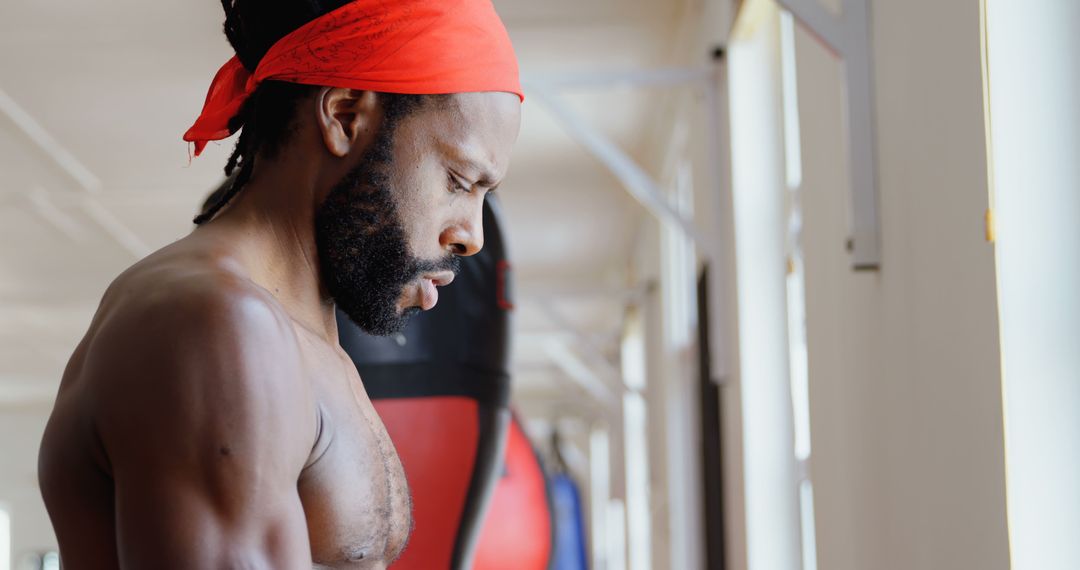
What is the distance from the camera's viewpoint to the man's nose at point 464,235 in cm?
121

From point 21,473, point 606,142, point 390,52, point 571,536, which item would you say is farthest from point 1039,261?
point 571,536

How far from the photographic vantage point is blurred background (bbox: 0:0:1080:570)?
162 centimetres

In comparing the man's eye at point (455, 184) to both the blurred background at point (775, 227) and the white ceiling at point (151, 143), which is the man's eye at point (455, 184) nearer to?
the blurred background at point (775, 227)

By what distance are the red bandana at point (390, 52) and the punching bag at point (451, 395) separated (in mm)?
1587

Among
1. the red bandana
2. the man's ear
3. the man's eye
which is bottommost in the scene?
the man's eye

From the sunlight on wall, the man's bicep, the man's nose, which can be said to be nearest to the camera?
the man's bicep

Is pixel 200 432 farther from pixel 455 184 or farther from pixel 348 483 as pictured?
pixel 455 184

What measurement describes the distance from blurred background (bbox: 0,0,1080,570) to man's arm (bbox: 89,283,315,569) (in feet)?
0.93

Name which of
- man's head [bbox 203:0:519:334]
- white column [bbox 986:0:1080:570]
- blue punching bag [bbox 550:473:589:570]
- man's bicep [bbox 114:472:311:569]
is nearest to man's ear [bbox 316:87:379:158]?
man's head [bbox 203:0:519:334]

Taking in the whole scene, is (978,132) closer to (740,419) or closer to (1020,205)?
(1020,205)

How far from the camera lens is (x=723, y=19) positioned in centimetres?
420

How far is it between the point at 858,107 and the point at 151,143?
16.1 ft

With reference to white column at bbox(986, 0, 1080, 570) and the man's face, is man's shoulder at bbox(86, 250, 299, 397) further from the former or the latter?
white column at bbox(986, 0, 1080, 570)

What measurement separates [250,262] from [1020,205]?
0.93 metres
